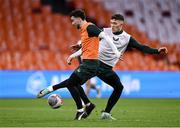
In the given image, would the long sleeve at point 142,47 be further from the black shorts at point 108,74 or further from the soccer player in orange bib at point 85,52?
the soccer player in orange bib at point 85,52

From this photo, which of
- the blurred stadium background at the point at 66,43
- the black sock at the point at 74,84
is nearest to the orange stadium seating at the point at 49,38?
the blurred stadium background at the point at 66,43

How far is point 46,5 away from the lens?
92.2 ft

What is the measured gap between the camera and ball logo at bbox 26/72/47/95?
22.8 meters

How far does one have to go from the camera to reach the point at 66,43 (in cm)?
2677

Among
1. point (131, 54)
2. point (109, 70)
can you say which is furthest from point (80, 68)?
point (131, 54)

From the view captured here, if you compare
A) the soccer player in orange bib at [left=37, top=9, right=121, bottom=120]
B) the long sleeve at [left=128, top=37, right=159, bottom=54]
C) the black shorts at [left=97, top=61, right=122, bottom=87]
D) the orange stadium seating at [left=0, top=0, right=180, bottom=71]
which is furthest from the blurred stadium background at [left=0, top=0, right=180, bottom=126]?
the soccer player in orange bib at [left=37, top=9, right=121, bottom=120]

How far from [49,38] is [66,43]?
738mm

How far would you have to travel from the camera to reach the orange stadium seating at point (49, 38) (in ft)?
81.8

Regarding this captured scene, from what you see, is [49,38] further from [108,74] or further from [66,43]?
[108,74]

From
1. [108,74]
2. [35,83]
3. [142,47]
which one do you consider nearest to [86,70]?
[108,74]

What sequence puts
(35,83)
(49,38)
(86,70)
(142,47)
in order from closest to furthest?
(86,70) < (142,47) < (35,83) < (49,38)

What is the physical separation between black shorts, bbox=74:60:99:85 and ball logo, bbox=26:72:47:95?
11.1 metres

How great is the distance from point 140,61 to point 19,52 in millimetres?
5051

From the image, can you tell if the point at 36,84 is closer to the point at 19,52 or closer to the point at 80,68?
the point at 19,52
